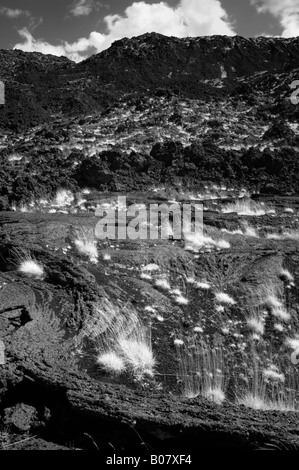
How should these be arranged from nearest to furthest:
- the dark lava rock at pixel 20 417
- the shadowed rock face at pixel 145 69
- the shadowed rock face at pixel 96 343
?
the shadowed rock face at pixel 96 343
the dark lava rock at pixel 20 417
the shadowed rock face at pixel 145 69

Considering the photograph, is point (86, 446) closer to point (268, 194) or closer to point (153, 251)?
point (153, 251)

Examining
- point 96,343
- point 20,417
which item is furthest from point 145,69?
point 20,417

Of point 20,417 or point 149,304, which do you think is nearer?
point 20,417

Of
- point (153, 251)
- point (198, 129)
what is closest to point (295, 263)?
point (153, 251)

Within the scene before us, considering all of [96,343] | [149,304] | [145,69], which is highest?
[145,69]

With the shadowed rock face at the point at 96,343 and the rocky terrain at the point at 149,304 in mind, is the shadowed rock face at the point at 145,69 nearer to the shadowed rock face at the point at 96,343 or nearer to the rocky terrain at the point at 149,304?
the rocky terrain at the point at 149,304

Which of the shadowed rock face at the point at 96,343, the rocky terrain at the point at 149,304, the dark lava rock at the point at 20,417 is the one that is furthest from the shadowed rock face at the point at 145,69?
the dark lava rock at the point at 20,417

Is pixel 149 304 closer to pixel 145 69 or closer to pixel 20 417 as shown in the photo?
pixel 20 417
